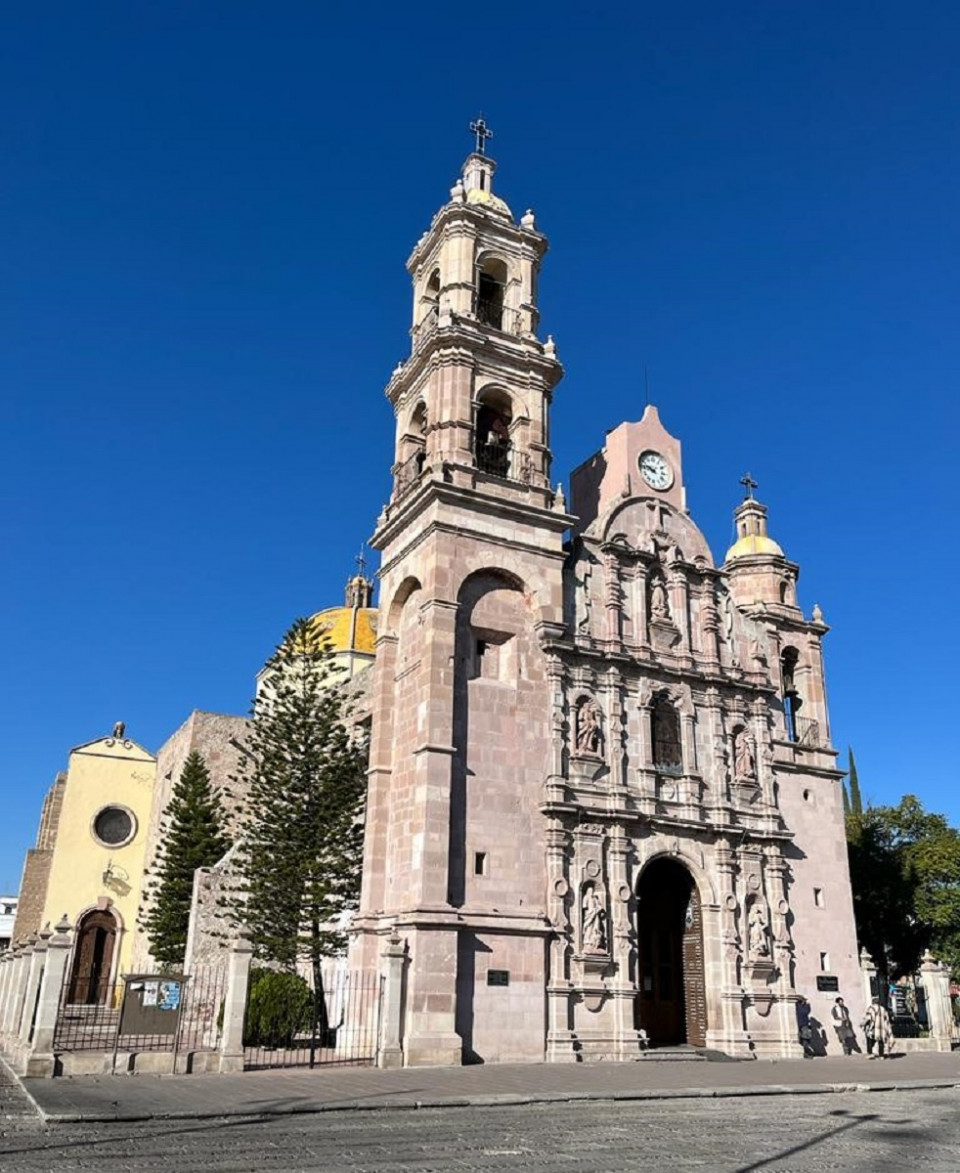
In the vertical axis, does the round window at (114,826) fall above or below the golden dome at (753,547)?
below

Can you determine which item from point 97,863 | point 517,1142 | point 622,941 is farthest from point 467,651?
point 97,863

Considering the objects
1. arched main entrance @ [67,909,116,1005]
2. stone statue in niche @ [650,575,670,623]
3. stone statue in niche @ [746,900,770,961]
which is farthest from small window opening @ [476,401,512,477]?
arched main entrance @ [67,909,116,1005]

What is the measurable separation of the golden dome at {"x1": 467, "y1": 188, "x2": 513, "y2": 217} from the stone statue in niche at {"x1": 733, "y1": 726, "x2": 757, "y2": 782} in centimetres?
1526

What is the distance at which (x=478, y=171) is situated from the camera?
28.7 meters

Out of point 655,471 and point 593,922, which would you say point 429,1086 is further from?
point 655,471

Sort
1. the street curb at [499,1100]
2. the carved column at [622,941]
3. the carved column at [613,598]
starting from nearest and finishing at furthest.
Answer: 1. the street curb at [499,1100]
2. the carved column at [622,941]
3. the carved column at [613,598]

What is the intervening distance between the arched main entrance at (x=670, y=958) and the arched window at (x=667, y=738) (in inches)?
88.2

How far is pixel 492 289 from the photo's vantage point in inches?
1096

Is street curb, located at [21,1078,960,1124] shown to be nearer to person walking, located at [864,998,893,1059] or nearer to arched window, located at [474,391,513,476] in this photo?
person walking, located at [864,998,893,1059]

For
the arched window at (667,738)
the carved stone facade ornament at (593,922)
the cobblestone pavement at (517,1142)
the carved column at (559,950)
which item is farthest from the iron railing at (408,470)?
the cobblestone pavement at (517,1142)

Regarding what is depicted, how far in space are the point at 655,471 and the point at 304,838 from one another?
1333 centimetres

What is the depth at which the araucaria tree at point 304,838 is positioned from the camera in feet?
81.8

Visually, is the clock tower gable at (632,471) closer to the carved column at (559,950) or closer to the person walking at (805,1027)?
the carved column at (559,950)

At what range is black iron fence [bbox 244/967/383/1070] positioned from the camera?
18.9 meters
